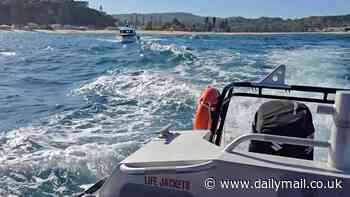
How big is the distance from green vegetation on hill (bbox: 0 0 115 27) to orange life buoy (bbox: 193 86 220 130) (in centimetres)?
11726

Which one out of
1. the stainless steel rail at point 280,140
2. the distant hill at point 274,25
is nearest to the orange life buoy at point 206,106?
the stainless steel rail at point 280,140

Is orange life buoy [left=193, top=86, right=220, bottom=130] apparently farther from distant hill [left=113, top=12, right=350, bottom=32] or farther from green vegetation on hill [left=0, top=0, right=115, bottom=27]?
green vegetation on hill [left=0, top=0, right=115, bottom=27]

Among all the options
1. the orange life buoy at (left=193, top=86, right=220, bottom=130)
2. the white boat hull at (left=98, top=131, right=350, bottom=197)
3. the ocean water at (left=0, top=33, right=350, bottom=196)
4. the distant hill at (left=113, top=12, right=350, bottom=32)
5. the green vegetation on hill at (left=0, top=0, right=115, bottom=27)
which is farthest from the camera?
the green vegetation on hill at (left=0, top=0, right=115, bottom=27)

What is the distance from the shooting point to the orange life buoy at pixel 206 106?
306 cm

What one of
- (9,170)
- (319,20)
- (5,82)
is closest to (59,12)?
(319,20)

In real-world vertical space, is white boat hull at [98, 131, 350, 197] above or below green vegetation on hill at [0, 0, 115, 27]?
below

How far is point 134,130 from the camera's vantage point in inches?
241

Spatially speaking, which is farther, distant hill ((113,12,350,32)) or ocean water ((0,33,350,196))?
distant hill ((113,12,350,32))

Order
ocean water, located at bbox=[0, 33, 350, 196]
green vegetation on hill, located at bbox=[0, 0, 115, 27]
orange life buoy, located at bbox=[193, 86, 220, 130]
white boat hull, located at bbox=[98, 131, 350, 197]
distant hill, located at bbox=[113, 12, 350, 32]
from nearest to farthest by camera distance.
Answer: white boat hull, located at bbox=[98, 131, 350, 197] < orange life buoy, located at bbox=[193, 86, 220, 130] < ocean water, located at bbox=[0, 33, 350, 196] < distant hill, located at bbox=[113, 12, 350, 32] < green vegetation on hill, located at bbox=[0, 0, 115, 27]

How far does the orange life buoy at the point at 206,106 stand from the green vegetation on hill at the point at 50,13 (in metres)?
117

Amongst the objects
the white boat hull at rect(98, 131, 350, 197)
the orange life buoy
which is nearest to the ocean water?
the orange life buoy

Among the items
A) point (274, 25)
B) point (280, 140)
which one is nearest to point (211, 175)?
point (280, 140)

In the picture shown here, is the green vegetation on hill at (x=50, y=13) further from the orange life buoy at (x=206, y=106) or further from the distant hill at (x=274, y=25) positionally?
the orange life buoy at (x=206, y=106)

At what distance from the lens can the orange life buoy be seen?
3059mm
